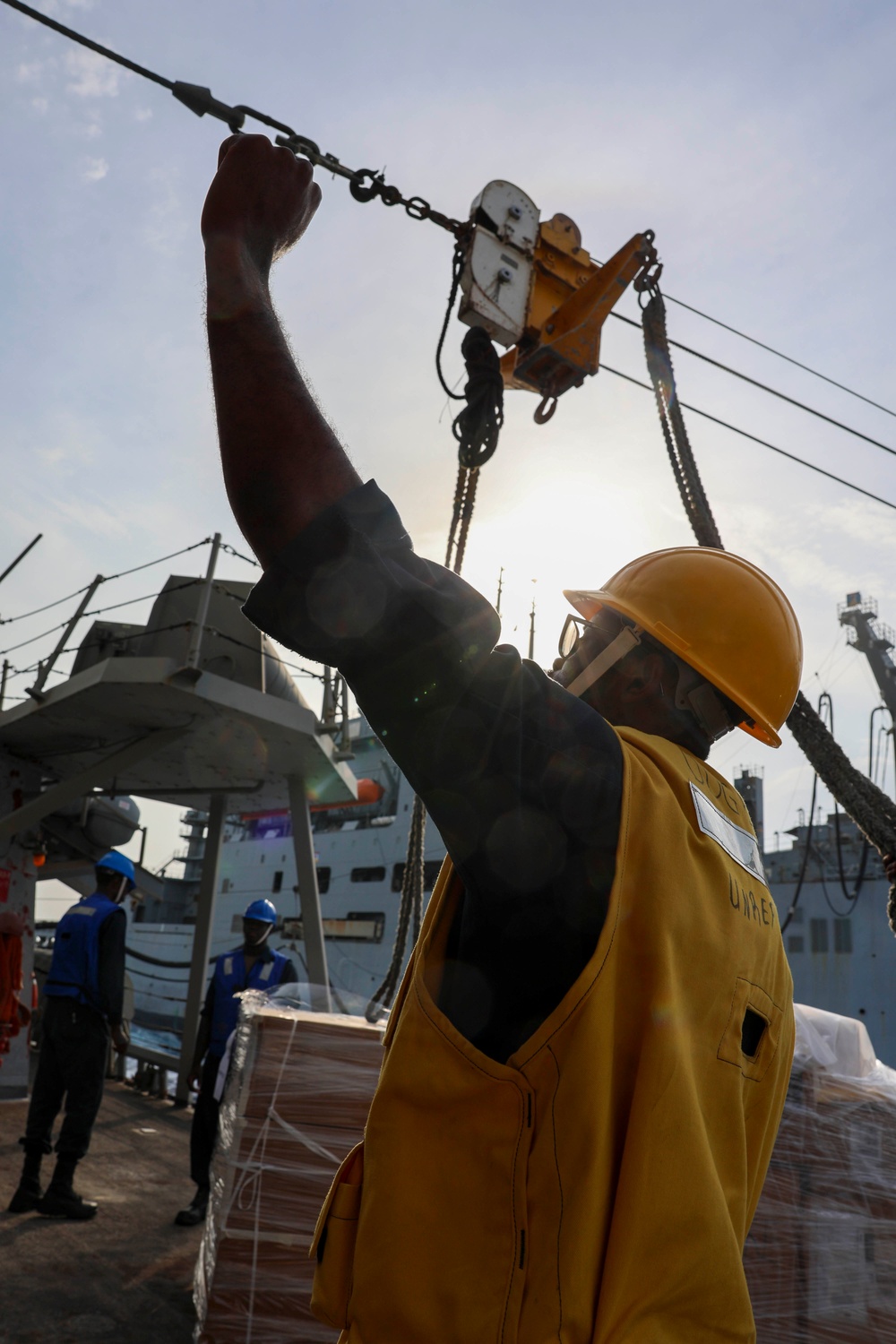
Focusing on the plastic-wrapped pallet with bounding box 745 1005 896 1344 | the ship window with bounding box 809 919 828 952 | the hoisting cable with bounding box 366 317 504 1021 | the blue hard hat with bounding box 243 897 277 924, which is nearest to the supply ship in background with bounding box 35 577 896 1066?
the ship window with bounding box 809 919 828 952

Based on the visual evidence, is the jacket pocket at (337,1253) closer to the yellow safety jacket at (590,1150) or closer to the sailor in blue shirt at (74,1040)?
the yellow safety jacket at (590,1150)

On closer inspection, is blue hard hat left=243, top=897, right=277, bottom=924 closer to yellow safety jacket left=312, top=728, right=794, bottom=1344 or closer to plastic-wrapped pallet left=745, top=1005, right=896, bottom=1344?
plastic-wrapped pallet left=745, top=1005, right=896, bottom=1344

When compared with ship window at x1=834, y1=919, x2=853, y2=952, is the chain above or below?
above

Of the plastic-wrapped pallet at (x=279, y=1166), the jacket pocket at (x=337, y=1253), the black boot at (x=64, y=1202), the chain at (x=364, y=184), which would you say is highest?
the chain at (x=364, y=184)

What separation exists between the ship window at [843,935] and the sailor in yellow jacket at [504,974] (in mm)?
21014

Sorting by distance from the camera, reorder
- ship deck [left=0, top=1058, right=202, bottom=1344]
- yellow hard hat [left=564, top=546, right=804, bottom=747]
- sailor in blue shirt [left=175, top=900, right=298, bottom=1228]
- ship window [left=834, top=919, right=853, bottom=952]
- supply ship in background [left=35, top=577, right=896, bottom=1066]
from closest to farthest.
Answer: yellow hard hat [left=564, top=546, right=804, bottom=747] → ship deck [left=0, top=1058, right=202, bottom=1344] → sailor in blue shirt [left=175, top=900, right=298, bottom=1228] → supply ship in background [left=35, top=577, right=896, bottom=1066] → ship window [left=834, top=919, right=853, bottom=952]

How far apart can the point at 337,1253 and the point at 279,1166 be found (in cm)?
221

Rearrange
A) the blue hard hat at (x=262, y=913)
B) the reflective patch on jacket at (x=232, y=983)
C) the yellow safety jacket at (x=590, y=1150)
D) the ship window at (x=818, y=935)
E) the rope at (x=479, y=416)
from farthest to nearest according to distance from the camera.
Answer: the ship window at (x=818, y=935), the blue hard hat at (x=262, y=913), the reflective patch on jacket at (x=232, y=983), the rope at (x=479, y=416), the yellow safety jacket at (x=590, y=1150)

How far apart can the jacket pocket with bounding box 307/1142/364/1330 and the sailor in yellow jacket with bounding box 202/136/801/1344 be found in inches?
1.5

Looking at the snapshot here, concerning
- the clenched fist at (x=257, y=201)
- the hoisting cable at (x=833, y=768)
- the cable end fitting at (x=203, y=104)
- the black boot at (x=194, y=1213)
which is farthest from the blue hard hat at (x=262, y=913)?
the clenched fist at (x=257, y=201)

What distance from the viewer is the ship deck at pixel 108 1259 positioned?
2.99 m

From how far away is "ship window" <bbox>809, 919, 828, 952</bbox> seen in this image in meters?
19.7

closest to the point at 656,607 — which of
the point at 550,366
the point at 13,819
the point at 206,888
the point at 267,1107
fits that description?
the point at 267,1107

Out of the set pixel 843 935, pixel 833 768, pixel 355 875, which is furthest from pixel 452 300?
pixel 355 875
